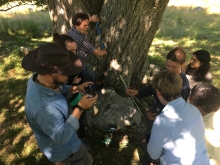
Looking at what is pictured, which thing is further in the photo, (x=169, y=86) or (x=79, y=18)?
(x=79, y=18)

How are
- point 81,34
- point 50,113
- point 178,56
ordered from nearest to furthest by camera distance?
point 50,113, point 178,56, point 81,34

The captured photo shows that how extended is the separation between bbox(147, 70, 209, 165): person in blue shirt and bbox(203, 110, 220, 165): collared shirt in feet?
0.89

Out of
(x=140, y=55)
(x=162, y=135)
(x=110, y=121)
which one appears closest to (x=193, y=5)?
(x=140, y=55)

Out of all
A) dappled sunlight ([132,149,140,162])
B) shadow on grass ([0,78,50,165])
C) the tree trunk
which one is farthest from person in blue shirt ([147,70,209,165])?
shadow on grass ([0,78,50,165])

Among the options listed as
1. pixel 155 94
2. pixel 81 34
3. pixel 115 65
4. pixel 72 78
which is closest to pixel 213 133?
pixel 155 94

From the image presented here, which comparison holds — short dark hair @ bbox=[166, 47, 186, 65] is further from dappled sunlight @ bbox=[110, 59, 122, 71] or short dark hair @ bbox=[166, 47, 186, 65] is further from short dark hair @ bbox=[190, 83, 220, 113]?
dappled sunlight @ bbox=[110, 59, 122, 71]

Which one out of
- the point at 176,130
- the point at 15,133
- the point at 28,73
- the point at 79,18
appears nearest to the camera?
the point at 176,130

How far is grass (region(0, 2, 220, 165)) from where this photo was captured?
3457 millimetres

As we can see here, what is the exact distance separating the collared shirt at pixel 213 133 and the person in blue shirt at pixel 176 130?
0.27 m

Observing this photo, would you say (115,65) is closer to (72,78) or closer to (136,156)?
(72,78)

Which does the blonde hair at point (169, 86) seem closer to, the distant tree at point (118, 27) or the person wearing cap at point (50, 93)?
the person wearing cap at point (50, 93)

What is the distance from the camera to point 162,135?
202 centimetres

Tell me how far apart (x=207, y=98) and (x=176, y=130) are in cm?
63

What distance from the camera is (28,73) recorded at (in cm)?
582
